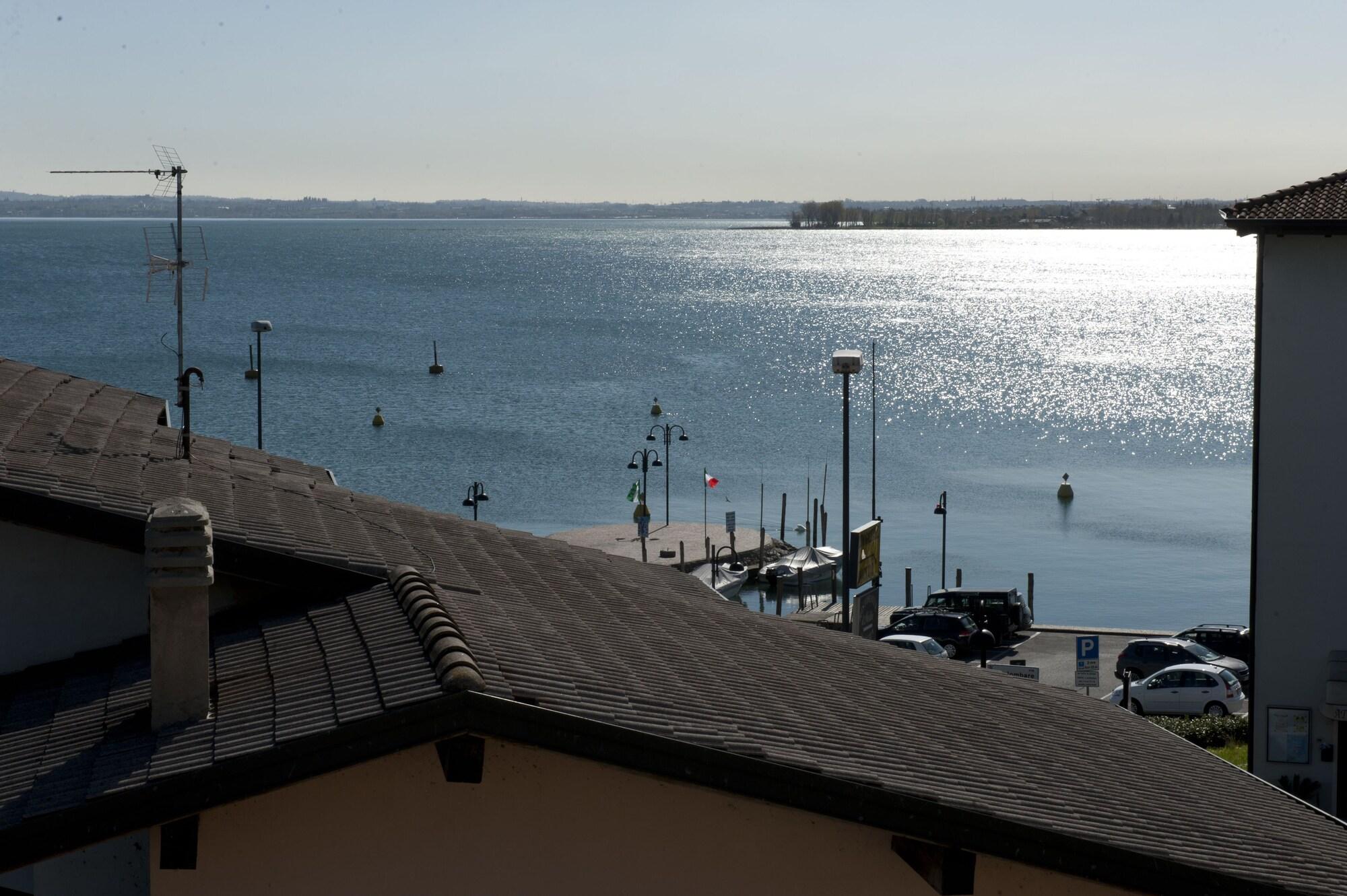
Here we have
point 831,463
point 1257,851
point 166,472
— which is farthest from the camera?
point 831,463

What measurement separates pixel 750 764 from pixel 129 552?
391 cm

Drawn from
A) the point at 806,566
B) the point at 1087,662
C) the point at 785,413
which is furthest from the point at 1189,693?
the point at 785,413

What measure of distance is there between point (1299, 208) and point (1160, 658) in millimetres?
14711

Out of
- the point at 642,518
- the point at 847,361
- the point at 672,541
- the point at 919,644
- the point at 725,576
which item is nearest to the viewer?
the point at 847,361

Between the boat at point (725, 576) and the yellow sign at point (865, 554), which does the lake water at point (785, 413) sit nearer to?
the boat at point (725, 576)

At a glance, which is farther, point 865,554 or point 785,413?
point 785,413

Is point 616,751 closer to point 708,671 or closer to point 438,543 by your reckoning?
point 708,671

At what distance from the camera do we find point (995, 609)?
36.5 metres

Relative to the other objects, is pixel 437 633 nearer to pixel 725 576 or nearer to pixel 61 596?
pixel 61 596

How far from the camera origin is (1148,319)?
168250 mm

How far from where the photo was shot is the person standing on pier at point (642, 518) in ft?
153

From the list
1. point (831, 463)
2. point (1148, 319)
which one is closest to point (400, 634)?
point (831, 463)

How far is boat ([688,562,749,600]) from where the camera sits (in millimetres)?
44594

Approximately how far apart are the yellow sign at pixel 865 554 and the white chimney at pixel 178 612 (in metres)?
18.1
